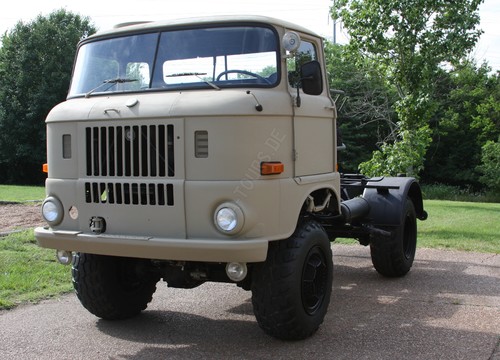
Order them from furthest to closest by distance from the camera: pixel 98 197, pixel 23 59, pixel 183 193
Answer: pixel 23 59 < pixel 98 197 < pixel 183 193

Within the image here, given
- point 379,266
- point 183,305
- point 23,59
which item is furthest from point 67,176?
point 23,59

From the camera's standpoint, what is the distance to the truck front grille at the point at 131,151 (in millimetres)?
5012

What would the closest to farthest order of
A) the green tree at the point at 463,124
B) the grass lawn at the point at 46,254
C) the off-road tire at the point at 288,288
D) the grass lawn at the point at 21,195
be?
the off-road tire at the point at 288,288, the grass lawn at the point at 46,254, the grass lawn at the point at 21,195, the green tree at the point at 463,124

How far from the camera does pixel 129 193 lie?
16.9 ft

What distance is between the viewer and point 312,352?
516cm

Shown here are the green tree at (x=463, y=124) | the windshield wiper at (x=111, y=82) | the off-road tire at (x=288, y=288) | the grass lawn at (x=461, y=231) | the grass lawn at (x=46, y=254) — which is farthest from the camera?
the green tree at (x=463, y=124)

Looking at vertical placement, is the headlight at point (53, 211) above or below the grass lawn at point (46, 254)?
above

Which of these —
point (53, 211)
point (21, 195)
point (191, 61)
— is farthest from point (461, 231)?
point (21, 195)

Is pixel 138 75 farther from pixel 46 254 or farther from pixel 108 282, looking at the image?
pixel 46 254

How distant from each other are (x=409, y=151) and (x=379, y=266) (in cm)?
717

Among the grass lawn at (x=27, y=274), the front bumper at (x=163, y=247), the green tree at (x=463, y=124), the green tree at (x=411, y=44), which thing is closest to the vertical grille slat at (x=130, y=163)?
the front bumper at (x=163, y=247)

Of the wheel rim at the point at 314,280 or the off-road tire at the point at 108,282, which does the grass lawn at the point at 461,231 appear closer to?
the wheel rim at the point at 314,280

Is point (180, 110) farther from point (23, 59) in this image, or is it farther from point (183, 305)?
point (23, 59)

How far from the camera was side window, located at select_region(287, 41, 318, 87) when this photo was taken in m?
5.47
